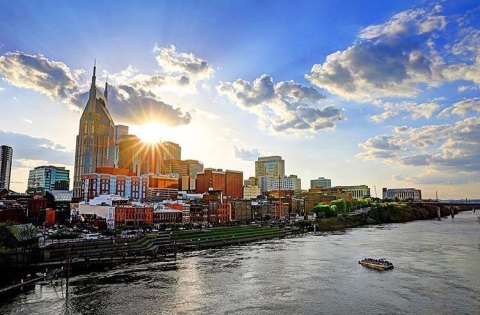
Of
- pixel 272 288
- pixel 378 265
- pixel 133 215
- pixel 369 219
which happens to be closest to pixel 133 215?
pixel 133 215

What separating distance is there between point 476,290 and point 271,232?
7266 cm

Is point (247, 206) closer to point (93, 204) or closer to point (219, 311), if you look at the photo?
point (93, 204)

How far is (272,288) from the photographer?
50031 millimetres

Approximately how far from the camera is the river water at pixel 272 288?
4169 cm

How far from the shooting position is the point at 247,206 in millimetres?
154125

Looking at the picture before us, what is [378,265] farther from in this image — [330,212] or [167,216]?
[330,212]

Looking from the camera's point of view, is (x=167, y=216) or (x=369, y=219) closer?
(x=167, y=216)

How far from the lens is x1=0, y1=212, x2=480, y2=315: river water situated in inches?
1641

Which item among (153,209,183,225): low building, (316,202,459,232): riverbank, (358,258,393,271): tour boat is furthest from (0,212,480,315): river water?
(316,202,459,232): riverbank

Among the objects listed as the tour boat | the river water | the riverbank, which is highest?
the riverbank

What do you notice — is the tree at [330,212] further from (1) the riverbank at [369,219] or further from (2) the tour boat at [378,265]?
(2) the tour boat at [378,265]

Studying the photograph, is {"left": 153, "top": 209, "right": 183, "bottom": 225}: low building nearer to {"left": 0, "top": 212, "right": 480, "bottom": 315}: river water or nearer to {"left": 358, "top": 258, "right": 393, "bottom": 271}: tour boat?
{"left": 0, "top": 212, "right": 480, "bottom": 315}: river water

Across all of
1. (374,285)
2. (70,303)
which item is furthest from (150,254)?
(374,285)

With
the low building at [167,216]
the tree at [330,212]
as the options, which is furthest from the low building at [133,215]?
the tree at [330,212]
